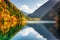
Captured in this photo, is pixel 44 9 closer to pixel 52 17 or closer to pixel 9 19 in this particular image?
pixel 52 17

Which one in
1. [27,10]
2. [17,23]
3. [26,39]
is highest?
[27,10]

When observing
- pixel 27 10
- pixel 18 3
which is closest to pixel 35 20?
pixel 27 10

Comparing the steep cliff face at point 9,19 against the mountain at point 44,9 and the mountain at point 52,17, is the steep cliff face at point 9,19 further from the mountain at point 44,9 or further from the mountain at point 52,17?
the mountain at point 52,17

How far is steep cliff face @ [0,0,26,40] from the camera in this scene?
5.34 ft

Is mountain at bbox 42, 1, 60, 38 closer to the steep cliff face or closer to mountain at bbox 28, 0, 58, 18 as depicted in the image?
mountain at bbox 28, 0, 58, 18

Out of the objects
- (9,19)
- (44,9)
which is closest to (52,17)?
(44,9)

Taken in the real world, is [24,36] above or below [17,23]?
below

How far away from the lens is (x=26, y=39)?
5.31 ft

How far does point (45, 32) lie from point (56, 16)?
205 millimetres

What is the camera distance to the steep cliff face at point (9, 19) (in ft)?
5.34

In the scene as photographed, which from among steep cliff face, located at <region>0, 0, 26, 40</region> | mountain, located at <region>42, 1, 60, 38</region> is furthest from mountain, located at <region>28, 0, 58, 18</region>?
steep cliff face, located at <region>0, 0, 26, 40</region>

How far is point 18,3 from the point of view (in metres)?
1.65

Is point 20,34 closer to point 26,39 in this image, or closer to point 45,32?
point 26,39

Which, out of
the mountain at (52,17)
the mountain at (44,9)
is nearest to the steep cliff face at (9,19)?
the mountain at (44,9)
